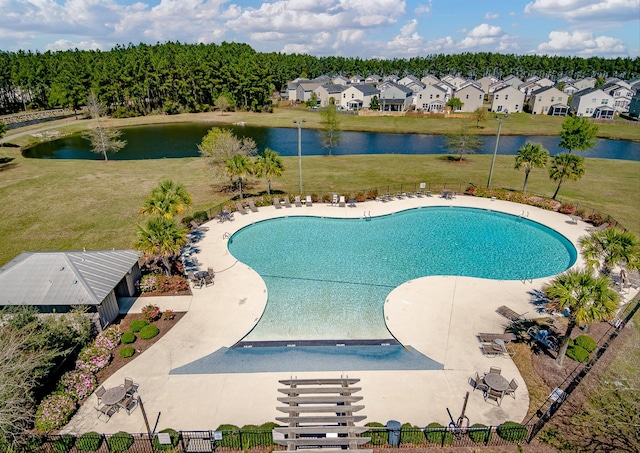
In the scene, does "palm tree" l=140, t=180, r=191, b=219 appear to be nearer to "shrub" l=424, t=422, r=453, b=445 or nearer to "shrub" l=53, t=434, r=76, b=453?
"shrub" l=53, t=434, r=76, b=453

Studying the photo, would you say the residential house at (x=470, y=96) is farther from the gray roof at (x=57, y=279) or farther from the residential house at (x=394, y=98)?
the gray roof at (x=57, y=279)

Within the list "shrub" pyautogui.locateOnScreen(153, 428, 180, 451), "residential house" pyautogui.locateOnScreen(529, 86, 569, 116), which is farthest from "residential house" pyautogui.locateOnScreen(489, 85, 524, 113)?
"shrub" pyautogui.locateOnScreen(153, 428, 180, 451)

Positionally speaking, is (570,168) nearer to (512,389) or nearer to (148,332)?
(512,389)

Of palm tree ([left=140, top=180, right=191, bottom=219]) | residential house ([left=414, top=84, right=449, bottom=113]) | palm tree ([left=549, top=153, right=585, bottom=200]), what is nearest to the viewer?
palm tree ([left=140, top=180, right=191, bottom=219])

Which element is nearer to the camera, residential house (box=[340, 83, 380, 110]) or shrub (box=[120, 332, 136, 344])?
shrub (box=[120, 332, 136, 344])

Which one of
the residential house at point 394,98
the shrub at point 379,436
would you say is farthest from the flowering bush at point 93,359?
the residential house at point 394,98

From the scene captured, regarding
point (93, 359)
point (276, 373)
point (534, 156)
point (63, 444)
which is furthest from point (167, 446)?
point (534, 156)
